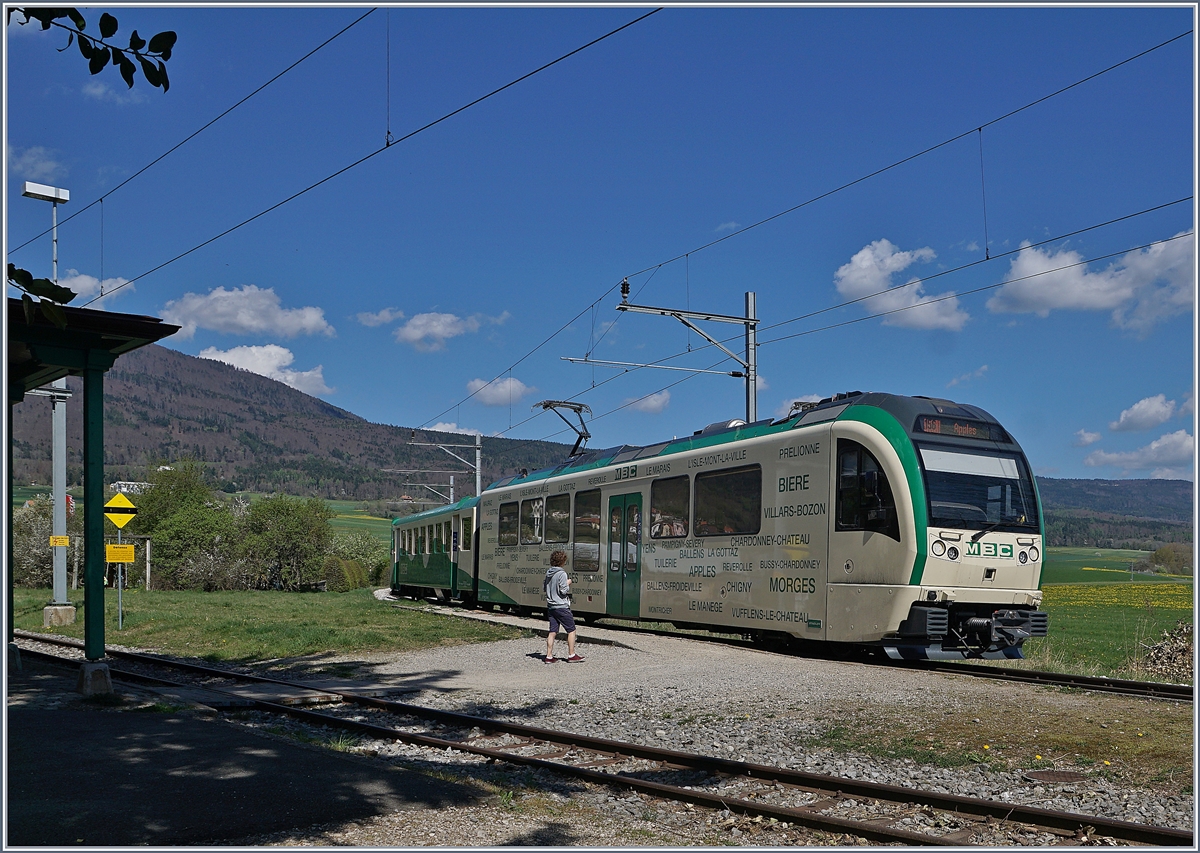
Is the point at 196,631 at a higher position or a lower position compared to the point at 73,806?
lower

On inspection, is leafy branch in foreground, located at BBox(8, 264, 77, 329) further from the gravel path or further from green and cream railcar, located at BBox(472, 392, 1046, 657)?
green and cream railcar, located at BBox(472, 392, 1046, 657)

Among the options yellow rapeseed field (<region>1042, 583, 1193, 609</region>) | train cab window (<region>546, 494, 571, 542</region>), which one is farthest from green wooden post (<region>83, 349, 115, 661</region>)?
yellow rapeseed field (<region>1042, 583, 1193, 609</region>)

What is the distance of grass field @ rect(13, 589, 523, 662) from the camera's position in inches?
690

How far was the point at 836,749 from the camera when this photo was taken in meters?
8.34

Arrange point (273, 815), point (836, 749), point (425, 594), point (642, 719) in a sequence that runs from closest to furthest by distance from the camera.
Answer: point (273, 815) → point (836, 749) → point (642, 719) → point (425, 594)

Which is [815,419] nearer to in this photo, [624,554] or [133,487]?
[624,554]

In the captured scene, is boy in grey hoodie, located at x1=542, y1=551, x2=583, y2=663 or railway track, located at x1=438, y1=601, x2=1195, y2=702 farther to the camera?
boy in grey hoodie, located at x1=542, y1=551, x2=583, y2=663

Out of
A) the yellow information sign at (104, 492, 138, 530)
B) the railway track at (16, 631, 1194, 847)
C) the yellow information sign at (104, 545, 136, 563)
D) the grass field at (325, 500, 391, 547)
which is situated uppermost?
the yellow information sign at (104, 492, 138, 530)

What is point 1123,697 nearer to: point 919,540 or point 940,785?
point 919,540

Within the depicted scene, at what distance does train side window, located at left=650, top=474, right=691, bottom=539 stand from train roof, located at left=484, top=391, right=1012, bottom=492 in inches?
21.7

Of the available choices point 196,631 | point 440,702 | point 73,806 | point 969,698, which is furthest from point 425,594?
point 73,806

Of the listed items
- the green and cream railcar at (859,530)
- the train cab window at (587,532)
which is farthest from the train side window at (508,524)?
the green and cream railcar at (859,530)

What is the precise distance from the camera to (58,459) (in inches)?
890

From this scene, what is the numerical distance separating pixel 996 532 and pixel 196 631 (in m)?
15.6
